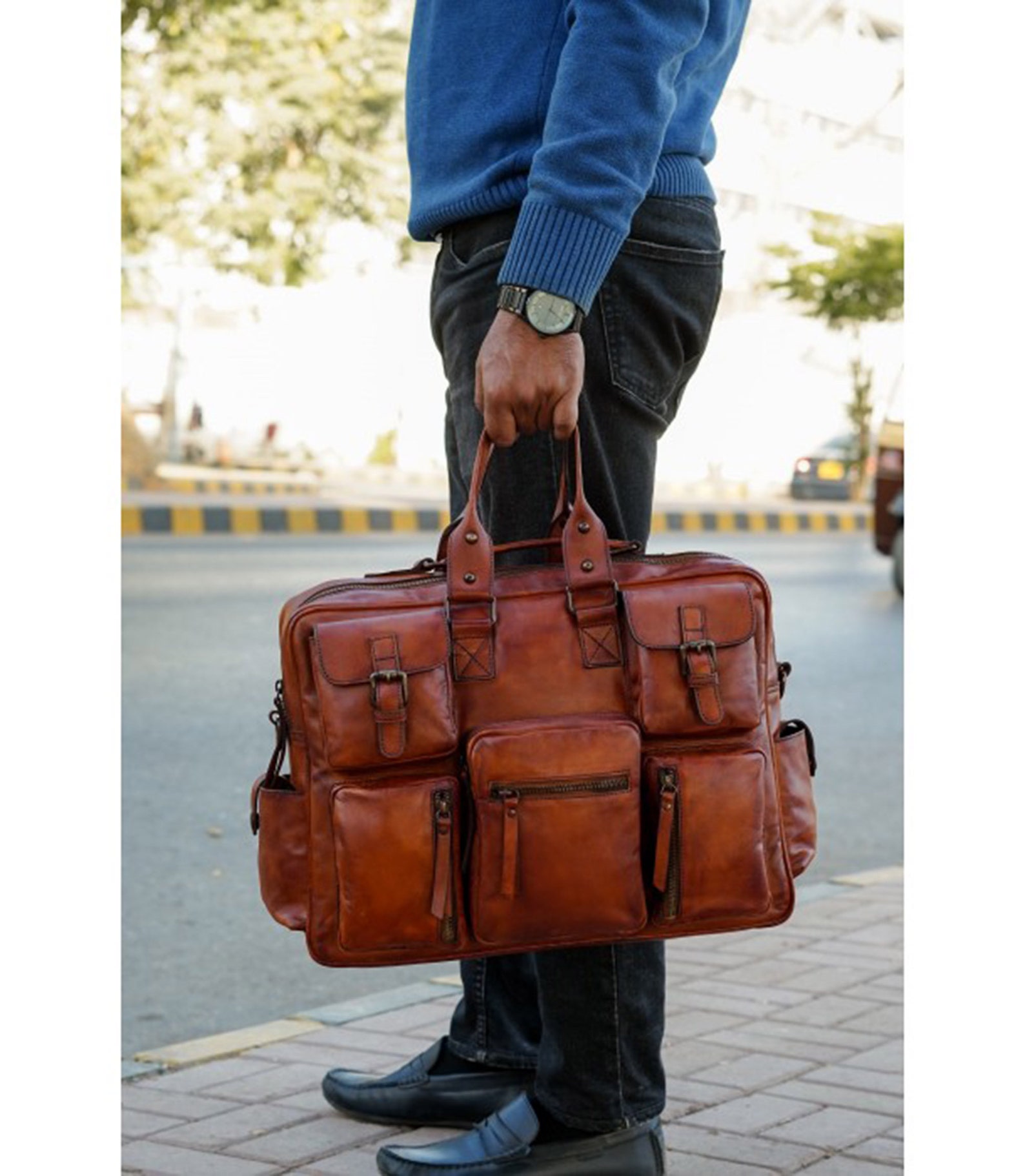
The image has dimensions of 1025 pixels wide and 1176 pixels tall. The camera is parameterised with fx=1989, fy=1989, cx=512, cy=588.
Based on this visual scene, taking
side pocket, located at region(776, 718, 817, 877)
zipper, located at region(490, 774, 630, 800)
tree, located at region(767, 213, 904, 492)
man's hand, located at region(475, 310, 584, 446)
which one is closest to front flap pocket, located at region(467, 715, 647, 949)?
zipper, located at region(490, 774, 630, 800)

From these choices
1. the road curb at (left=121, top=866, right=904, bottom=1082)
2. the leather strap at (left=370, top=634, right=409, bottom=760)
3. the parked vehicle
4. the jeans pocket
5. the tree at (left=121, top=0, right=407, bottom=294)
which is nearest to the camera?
the leather strap at (left=370, top=634, right=409, bottom=760)

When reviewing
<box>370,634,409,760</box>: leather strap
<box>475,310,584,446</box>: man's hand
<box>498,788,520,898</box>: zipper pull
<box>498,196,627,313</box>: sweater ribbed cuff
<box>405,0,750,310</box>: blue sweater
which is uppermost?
<box>405,0,750,310</box>: blue sweater

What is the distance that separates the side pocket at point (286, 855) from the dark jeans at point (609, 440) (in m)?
0.33

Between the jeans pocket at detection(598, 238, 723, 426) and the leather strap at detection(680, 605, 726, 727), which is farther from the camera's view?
the jeans pocket at detection(598, 238, 723, 426)

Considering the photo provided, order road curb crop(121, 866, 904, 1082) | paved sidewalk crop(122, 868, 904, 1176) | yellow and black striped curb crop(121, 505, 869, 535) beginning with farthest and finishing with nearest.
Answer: yellow and black striped curb crop(121, 505, 869, 535) → road curb crop(121, 866, 904, 1082) → paved sidewalk crop(122, 868, 904, 1176)

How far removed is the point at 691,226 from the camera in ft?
7.88

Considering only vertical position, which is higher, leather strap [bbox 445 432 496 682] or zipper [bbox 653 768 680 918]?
leather strap [bbox 445 432 496 682]

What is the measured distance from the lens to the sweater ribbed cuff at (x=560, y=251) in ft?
7.19

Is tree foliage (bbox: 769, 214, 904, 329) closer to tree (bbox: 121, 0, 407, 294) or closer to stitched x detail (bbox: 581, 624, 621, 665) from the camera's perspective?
tree (bbox: 121, 0, 407, 294)

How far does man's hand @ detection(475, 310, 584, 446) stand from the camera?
7.21 ft

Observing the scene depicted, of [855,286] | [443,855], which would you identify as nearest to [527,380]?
[443,855]

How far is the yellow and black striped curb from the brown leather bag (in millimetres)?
14086
